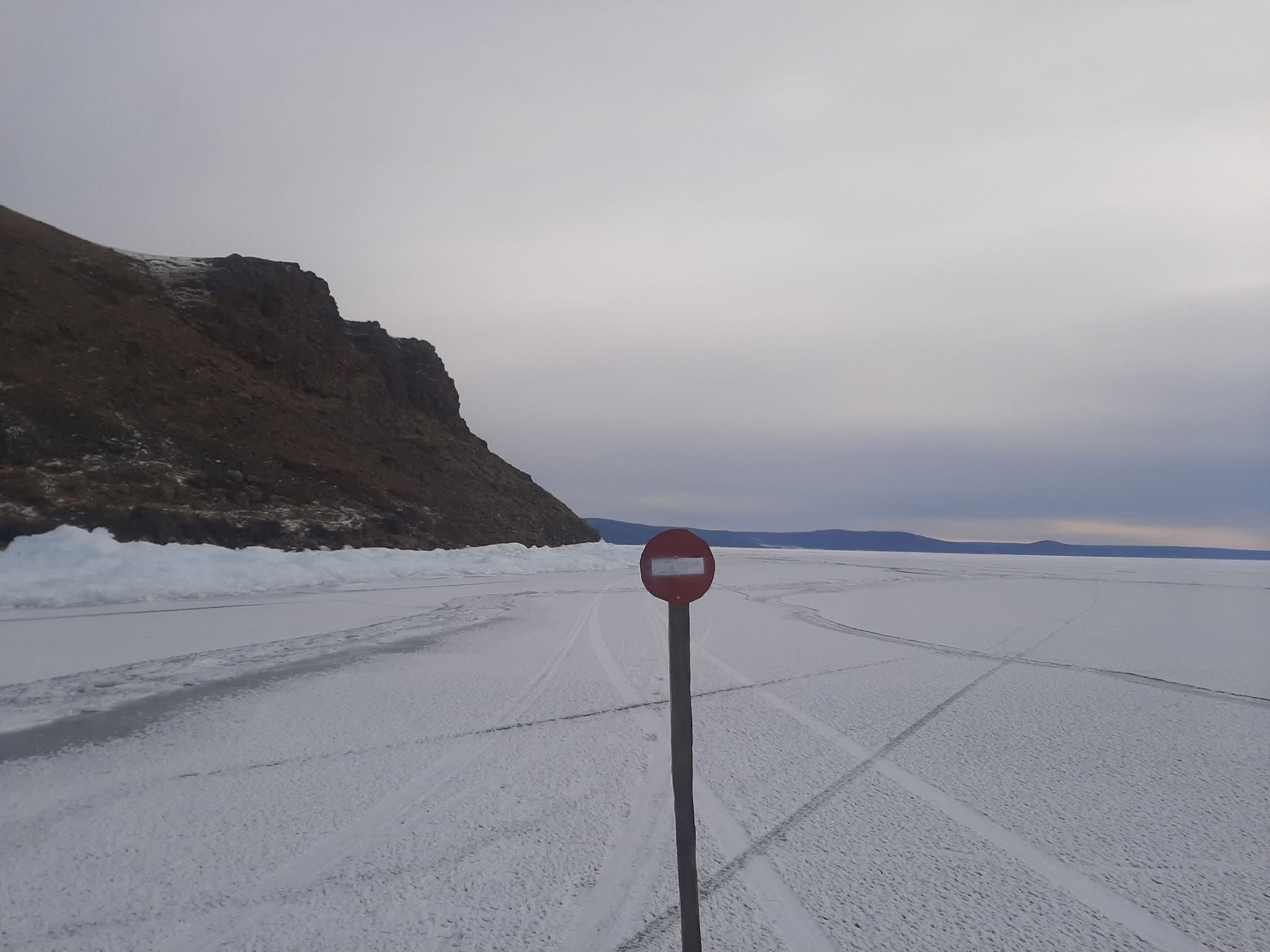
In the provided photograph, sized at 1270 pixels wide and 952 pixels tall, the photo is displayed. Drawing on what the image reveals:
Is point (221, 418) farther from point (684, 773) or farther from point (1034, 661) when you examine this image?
point (684, 773)

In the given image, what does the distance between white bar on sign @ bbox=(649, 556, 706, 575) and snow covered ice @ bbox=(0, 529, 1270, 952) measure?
1.46 metres

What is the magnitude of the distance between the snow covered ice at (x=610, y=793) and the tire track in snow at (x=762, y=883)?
0.06 feet

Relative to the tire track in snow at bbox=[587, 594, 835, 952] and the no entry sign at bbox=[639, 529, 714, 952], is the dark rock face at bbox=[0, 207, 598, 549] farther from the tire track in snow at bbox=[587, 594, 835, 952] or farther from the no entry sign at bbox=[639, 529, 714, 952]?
the no entry sign at bbox=[639, 529, 714, 952]

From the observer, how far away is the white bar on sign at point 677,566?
→ 120 inches

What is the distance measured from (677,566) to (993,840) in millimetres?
2569

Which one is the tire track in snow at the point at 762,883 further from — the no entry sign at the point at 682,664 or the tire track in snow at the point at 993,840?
the no entry sign at the point at 682,664

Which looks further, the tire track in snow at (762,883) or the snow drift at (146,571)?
the snow drift at (146,571)

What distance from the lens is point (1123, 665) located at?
9531 mm

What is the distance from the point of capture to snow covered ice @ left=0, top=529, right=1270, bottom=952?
318 cm

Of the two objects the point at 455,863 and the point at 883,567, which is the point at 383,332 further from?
the point at 455,863

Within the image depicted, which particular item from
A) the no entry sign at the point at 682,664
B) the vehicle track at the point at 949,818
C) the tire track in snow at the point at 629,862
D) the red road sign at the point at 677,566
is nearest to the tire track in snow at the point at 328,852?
the tire track in snow at the point at 629,862

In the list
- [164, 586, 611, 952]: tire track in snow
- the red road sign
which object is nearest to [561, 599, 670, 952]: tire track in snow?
[164, 586, 611, 952]: tire track in snow

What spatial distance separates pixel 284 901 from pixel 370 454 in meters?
51.4

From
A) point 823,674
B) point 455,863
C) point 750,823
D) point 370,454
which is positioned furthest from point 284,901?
point 370,454
